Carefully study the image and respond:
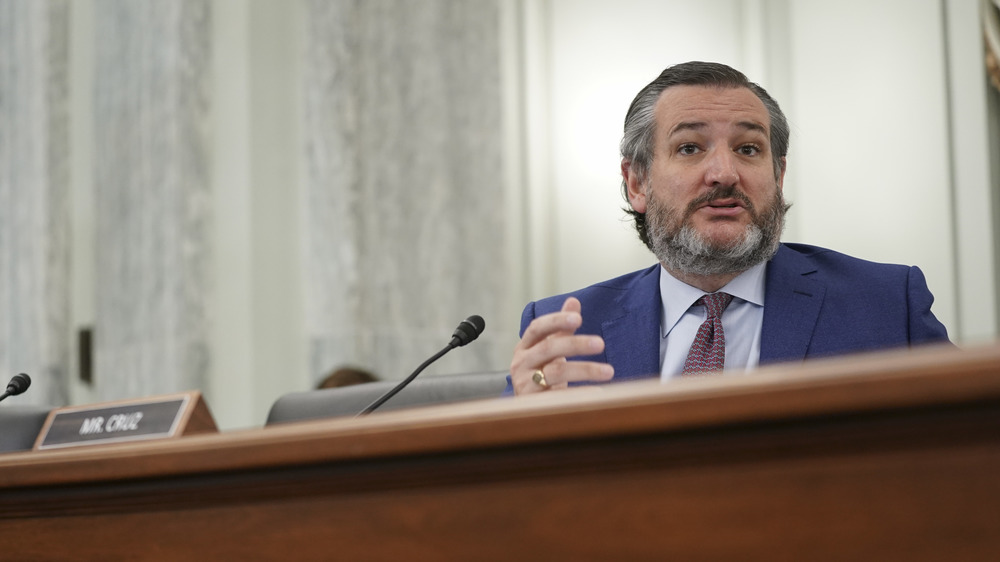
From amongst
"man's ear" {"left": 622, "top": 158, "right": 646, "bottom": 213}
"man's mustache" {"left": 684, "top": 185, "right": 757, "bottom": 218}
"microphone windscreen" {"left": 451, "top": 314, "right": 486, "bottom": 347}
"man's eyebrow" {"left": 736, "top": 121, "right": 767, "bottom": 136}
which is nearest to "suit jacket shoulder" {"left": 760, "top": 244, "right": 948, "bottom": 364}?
"man's mustache" {"left": 684, "top": 185, "right": 757, "bottom": 218}

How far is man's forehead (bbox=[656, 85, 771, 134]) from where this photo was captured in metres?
2.08

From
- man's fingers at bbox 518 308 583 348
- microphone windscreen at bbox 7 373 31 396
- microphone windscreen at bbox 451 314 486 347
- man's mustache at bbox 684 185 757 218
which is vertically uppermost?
man's mustache at bbox 684 185 757 218

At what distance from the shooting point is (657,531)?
727mm

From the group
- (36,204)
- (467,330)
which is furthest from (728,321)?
(36,204)

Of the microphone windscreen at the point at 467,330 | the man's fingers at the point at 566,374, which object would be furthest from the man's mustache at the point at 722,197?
the man's fingers at the point at 566,374

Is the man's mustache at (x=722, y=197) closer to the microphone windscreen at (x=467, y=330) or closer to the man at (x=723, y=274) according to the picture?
the man at (x=723, y=274)

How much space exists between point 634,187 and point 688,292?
1.11ft

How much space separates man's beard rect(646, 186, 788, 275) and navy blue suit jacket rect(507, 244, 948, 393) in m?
0.06

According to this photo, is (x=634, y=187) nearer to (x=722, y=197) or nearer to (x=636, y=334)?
(x=722, y=197)

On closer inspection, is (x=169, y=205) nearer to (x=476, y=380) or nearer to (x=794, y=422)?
(x=476, y=380)

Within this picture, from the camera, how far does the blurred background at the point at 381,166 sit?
3156 mm

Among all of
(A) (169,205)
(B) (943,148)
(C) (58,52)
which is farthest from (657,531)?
(C) (58,52)

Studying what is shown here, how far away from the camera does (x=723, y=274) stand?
80.9 inches

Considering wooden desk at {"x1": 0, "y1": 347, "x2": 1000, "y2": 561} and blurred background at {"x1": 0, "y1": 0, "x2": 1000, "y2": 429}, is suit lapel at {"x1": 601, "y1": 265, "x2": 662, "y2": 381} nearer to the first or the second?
wooden desk at {"x1": 0, "y1": 347, "x2": 1000, "y2": 561}
